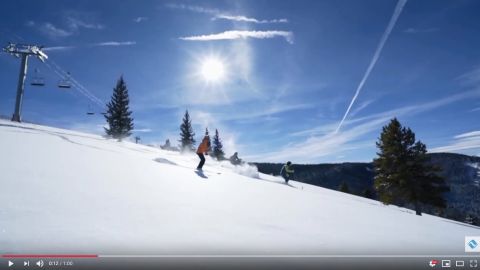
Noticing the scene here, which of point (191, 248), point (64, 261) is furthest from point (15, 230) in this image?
point (191, 248)

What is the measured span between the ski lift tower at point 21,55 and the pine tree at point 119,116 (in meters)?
28.8

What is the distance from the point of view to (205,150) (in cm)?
1384

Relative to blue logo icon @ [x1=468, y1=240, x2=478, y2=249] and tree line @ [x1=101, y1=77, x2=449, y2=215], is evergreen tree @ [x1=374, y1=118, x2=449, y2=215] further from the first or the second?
blue logo icon @ [x1=468, y1=240, x2=478, y2=249]

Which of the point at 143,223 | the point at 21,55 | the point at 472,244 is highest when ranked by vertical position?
the point at 21,55

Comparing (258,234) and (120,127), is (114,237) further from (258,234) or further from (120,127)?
(120,127)

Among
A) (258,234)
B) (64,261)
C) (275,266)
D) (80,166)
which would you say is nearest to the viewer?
(64,261)

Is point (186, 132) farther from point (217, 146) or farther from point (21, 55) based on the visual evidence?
point (21, 55)

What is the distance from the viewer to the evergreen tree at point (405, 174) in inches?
1068

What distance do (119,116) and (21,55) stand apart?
31.6 meters

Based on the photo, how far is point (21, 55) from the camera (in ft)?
93.5

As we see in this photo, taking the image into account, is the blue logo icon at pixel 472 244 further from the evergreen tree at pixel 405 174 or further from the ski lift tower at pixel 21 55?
the ski lift tower at pixel 21 55

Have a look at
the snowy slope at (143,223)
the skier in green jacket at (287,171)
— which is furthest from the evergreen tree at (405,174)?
the snowy slope at (143,223)

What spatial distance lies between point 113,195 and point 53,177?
1278mm

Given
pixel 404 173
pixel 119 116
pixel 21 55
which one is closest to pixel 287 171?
pixel 404 173
